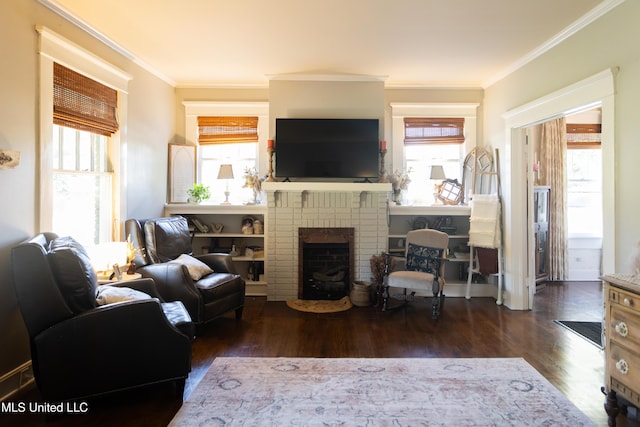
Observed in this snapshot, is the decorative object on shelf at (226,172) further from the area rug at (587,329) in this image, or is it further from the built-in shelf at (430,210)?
the area rug at (587,329)

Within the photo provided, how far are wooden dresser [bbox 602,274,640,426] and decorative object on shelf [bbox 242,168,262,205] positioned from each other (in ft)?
12.1

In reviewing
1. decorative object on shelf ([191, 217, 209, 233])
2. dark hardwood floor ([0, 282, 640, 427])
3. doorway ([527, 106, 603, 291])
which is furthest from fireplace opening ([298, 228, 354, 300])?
doorway ([527, 106, 603, 291])

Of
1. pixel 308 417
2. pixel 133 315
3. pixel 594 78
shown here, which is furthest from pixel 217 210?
pixel 594 78

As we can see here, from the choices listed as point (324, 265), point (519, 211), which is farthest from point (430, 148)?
point (324, 265)

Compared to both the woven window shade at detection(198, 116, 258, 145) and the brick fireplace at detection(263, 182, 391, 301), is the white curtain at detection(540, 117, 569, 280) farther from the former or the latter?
the woven window shade at detection(198, 116, 258, 145)

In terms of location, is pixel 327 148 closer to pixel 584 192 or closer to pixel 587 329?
pixel 587 329

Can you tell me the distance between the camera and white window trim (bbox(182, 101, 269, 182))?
4.84 m

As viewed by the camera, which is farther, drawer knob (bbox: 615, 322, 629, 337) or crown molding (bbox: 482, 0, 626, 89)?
crown molding (bbox: 482, 0, 626, 89)

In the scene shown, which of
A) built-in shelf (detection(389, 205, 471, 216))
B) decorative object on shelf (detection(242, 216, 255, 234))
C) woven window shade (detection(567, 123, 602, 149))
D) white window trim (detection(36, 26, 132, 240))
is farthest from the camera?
woven window shade (detection(567, 123, 602, 149))

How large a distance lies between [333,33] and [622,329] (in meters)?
3.06

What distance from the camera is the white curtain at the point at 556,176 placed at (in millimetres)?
5500

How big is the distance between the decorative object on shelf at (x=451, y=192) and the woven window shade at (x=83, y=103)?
3.94 meters

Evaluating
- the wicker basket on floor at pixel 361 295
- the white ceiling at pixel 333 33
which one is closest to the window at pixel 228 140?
the white ceiling at pixel 333 33

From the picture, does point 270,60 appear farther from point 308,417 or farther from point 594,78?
point 308,417
